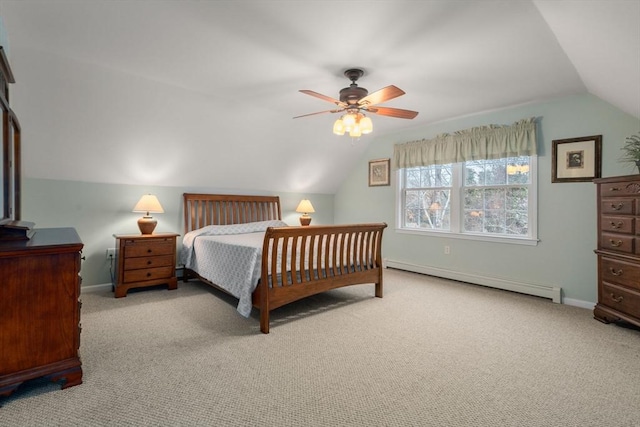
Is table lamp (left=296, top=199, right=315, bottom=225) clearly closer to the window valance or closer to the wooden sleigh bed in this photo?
the wooden sleigh bed

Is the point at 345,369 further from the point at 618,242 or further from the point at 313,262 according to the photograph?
the point at 618,242

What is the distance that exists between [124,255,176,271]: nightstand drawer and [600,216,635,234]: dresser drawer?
4705 mm

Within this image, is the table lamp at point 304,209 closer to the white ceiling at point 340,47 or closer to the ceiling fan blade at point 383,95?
the white ceiling at point 340,47

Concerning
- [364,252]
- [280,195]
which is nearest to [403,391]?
[364,252]

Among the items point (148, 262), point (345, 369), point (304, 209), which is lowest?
point (345, 369)

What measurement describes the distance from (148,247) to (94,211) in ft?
2.79

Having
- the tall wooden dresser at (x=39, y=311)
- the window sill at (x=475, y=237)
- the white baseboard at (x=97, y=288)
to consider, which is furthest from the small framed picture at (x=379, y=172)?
the tall wooden dresser at (x=39, y=311)

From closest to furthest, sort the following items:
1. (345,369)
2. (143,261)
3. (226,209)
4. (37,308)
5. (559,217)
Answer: (37,308) → (345,369) → (559,217) → (143,261) → (226,209)

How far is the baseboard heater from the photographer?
12.0 ft

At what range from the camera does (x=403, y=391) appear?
1813mm

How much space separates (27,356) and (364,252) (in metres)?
2.91

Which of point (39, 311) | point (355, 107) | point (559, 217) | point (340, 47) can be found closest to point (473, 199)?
point (559, 217)

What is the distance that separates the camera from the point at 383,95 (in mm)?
2684

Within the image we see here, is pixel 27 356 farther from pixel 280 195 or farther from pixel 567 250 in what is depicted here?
pixel 567 250
